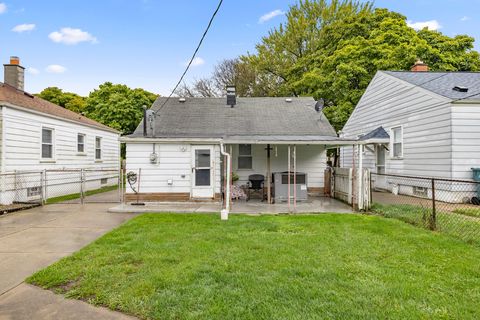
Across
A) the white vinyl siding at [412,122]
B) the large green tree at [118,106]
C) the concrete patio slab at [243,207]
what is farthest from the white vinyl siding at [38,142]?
the white vinyl siding at [412,122]

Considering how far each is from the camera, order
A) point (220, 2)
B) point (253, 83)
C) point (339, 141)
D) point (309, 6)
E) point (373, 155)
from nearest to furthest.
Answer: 1. point (220, 2)
2. point (339, 141)
3. point (373, 155)
4. point (309, 6)
5. point (253, 83)

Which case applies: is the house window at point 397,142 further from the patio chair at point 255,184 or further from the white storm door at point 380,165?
the patio chair at point 255,184

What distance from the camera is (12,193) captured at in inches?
378

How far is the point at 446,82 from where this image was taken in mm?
11336

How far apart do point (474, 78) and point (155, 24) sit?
12.4m

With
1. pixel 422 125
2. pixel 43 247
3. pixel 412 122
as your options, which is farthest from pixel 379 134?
pixel 43 247

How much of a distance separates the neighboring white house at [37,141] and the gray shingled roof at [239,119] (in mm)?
2707

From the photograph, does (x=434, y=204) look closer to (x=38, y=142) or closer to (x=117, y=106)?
(x=38, y=142)

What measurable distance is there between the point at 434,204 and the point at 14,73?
1509 cm

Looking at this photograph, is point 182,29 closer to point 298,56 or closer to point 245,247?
point 245,247

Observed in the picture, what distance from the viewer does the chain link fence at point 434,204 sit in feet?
20.7

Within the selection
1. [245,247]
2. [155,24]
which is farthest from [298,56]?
[245,247]

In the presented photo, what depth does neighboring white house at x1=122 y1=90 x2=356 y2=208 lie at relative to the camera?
10031 mm

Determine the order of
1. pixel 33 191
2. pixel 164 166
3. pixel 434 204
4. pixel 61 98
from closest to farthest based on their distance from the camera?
1. pixel 434 204
2. pixel 164 166
3. pixel 33 191
4. pixel 61 98
